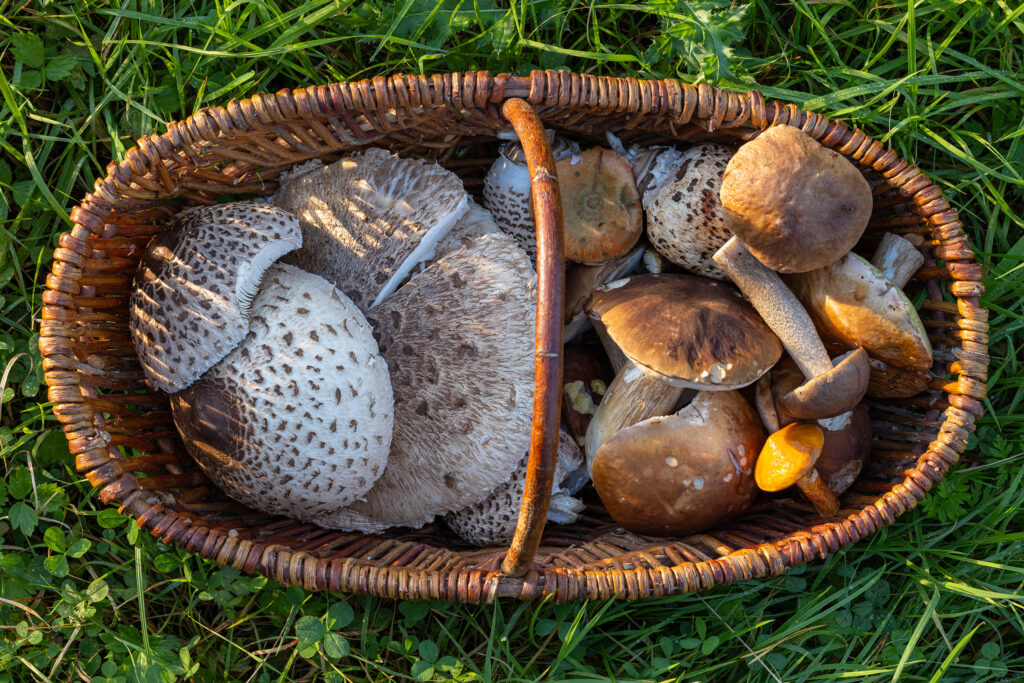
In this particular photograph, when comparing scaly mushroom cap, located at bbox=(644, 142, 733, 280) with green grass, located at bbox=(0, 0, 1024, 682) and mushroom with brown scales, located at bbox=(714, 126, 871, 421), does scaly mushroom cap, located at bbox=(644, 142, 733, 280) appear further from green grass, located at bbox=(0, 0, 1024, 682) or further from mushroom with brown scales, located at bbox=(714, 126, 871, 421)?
green grass, located at bbox=(0, 0, 1024, 682)

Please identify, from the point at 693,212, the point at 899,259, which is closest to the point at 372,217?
the point at 693,212

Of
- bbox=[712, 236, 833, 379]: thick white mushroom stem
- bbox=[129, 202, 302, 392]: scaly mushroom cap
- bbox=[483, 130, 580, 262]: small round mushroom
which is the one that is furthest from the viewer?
bbox=[483, 130, 580, 262]: small round mushroom

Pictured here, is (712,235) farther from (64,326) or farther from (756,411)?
(64,326)

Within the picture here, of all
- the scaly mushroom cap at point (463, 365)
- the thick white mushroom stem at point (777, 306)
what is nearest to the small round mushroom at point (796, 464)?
the thick white mushroom stem at point (777, 306)

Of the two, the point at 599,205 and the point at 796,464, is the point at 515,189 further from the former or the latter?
the point at 796,464

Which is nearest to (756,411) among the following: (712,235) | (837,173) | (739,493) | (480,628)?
(739,493)

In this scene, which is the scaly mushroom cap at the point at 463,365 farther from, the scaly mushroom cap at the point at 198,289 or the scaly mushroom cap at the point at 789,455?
the scaly mushroom cap at the point at 789,455

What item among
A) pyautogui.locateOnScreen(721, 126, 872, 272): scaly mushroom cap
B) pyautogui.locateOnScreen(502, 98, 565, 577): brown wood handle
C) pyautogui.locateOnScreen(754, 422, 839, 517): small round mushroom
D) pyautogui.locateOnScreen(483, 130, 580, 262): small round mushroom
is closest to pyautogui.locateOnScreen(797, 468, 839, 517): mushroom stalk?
pyautogui.locateOnScreen(754, 422, 839, 517): small round mushroom
